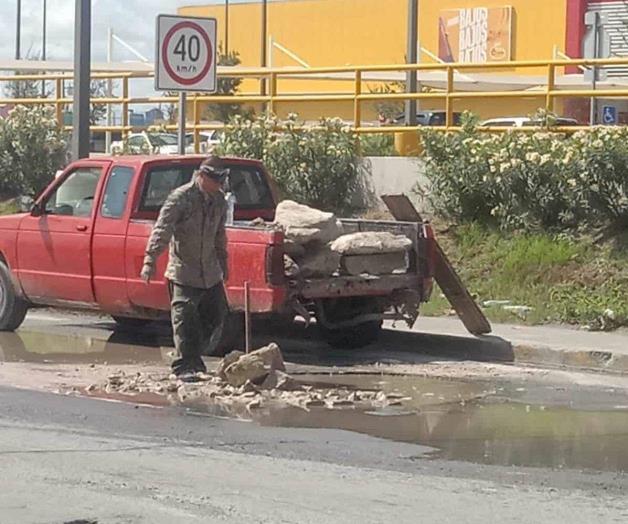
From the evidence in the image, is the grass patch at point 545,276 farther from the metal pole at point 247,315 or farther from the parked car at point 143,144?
the parked car at point 143,144

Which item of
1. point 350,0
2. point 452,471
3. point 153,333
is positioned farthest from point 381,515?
point 350,0

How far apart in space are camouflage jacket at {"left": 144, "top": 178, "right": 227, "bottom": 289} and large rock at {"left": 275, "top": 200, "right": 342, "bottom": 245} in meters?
1.21

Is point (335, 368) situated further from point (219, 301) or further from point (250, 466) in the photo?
point (250, 466)

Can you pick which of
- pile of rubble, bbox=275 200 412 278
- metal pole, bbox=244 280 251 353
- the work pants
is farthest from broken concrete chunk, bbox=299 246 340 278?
the work pants

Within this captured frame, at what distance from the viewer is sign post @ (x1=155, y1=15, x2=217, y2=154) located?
15.8 meters

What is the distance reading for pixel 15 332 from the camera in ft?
50.6

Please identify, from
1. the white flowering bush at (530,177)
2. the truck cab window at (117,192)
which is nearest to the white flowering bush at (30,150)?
the white flowering bush at (530,177)

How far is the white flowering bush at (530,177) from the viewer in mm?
16547

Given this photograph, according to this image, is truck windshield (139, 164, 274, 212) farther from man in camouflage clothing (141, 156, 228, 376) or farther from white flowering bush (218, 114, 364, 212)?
white flowering bush (218, 114, 364, 212)

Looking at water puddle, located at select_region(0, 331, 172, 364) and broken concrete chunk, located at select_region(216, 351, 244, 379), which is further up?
broken concrete chunk, located at select_region(216, 351, 244, 379)

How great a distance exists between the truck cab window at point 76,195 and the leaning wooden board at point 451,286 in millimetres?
2933

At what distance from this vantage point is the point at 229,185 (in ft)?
47.3

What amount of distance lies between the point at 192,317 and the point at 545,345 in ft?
11.7

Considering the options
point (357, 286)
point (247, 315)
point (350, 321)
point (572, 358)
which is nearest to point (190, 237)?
point (247, 315)
